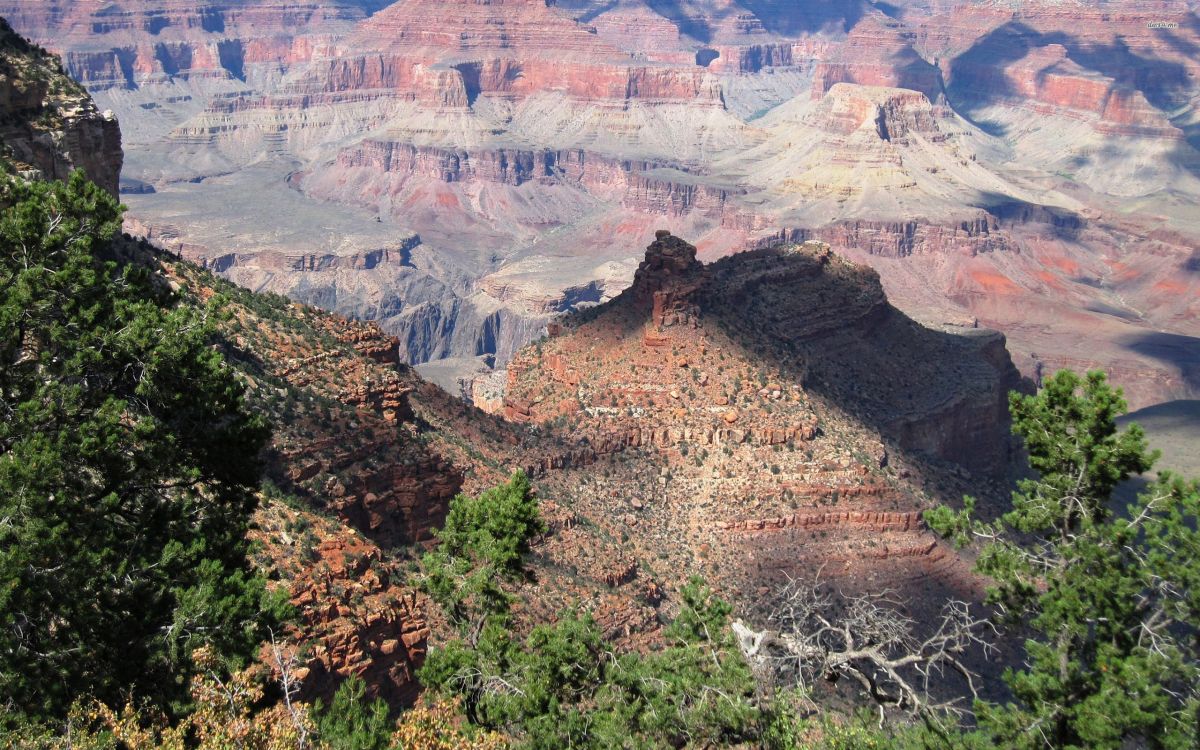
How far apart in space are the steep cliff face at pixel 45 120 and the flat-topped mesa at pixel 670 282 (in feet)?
91.8

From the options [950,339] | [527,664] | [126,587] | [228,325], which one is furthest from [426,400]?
[950,339]

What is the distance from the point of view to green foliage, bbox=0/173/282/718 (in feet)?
75.6

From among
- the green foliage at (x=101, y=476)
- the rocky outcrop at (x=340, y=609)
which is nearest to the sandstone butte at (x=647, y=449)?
the rocky outcrop at (x=340, y=609)

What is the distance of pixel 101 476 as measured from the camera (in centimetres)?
2530

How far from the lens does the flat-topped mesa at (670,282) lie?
211ft

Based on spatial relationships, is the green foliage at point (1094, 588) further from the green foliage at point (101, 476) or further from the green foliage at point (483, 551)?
the green foliage at point (101, 476)

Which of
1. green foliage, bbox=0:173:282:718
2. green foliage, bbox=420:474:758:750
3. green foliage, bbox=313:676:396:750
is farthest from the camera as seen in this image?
green foliage, bbox=420:474:758:750

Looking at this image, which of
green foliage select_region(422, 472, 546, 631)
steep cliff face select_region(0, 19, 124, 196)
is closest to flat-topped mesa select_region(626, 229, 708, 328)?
steep cliff face select_region(0, 19, 124, 196)

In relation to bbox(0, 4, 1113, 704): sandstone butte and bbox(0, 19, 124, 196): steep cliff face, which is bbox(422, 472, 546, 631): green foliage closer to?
bbox(0, 4, 1113, 704): sandstone butte

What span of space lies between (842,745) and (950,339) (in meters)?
66.6

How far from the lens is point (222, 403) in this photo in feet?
88.7

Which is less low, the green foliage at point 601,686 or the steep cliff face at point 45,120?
the steep cliff face at point 45,120

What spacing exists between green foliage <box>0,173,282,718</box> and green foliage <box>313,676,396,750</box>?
2.16 m

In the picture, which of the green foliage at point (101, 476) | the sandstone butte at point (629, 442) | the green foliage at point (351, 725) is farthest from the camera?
the sandstone butte at point (629, 442)
